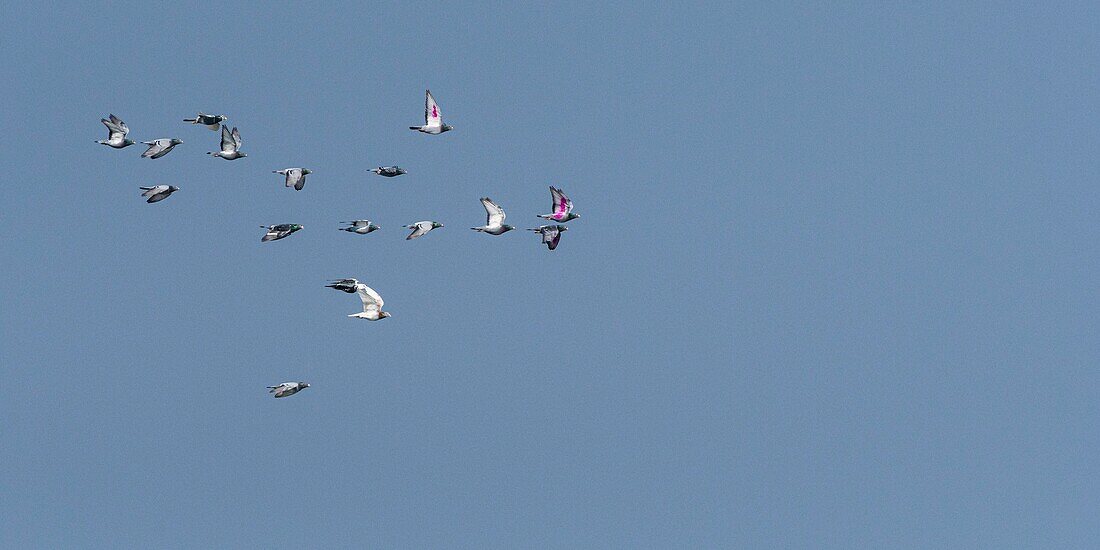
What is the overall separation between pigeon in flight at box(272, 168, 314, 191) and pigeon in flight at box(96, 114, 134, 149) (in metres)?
16.1

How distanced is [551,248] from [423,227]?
11.8 metres

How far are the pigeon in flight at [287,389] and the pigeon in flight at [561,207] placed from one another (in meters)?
27.7

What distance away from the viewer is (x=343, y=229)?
139375mm

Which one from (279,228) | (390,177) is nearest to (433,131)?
(390,177)

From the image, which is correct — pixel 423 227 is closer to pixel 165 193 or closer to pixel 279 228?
pixel 279 228

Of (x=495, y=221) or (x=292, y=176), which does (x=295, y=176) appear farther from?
(x=495, y=221)

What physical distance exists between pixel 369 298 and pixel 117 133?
32.0 m

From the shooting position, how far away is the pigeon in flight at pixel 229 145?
465ft

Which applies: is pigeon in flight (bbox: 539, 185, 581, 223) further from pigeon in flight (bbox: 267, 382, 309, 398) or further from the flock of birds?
pigeon in flight (bbox: 267, 382, 309, 398)

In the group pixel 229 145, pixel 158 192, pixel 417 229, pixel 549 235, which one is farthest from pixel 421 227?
pixel 158 192

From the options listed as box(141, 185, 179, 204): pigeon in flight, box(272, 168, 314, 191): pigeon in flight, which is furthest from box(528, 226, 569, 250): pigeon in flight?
box(141, 185, 179, 204): pigeon in flight

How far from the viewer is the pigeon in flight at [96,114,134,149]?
475 ft

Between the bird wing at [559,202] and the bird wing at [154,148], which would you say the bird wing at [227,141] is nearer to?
the bird wing at [154,148]

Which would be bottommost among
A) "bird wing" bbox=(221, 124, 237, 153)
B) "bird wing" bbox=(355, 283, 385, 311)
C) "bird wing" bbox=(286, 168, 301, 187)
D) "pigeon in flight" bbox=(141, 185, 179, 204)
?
"bird wing" bbox=(355, 283, 385, 311)
